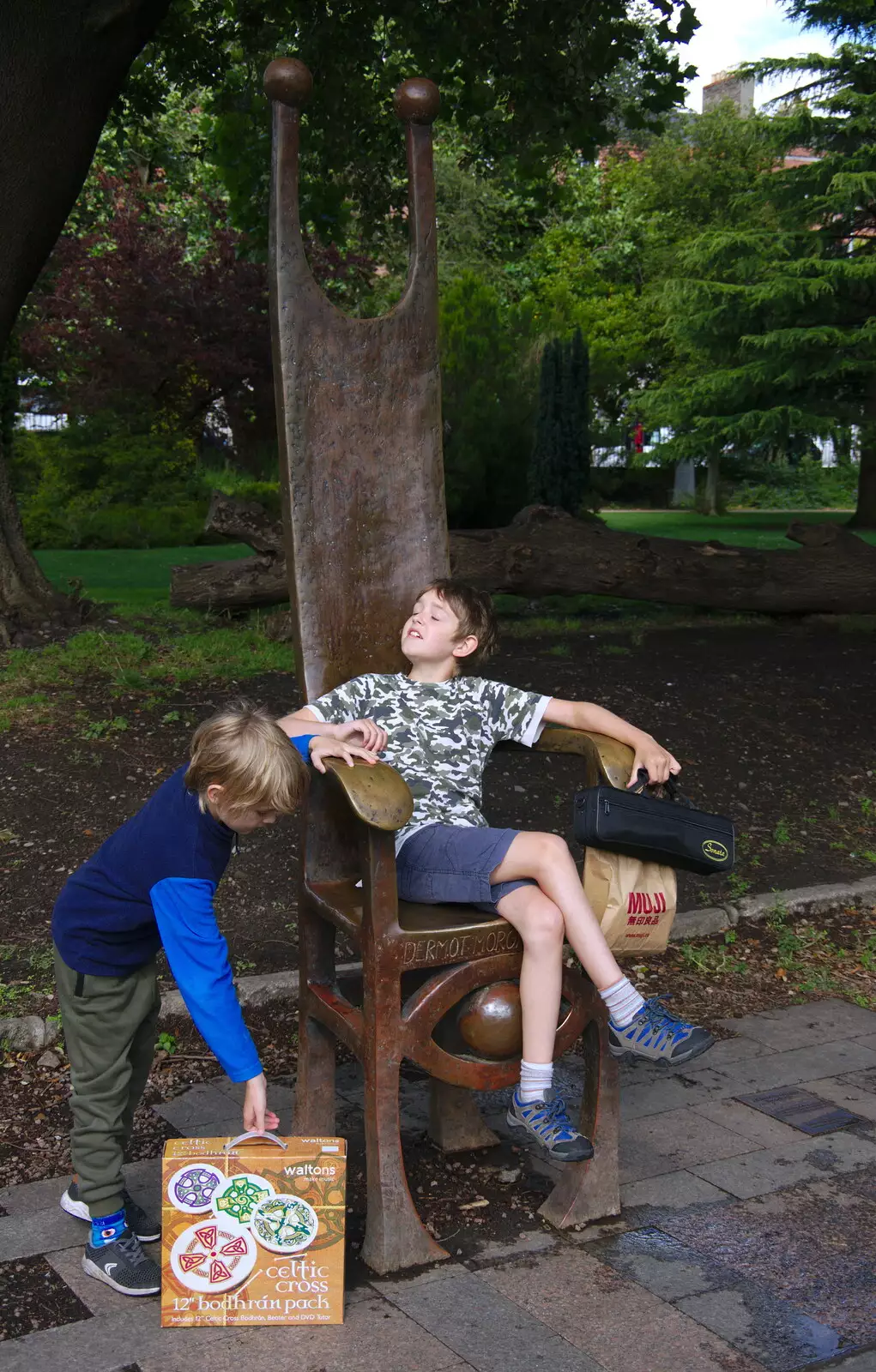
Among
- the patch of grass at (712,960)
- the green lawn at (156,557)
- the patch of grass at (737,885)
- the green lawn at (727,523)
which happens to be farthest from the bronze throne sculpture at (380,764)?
the green lawn at (727,523)

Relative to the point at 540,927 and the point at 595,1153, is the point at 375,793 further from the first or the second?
the point at 595,1153

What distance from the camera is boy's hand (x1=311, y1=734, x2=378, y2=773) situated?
103 inches

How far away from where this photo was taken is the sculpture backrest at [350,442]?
316 cm

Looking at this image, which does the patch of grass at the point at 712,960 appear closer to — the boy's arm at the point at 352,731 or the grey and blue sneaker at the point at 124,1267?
the boy's arm at the point at 352,731

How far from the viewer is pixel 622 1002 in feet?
8.70

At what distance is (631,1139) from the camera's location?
312 cm

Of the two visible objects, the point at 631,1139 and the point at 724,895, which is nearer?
the point at 631,1139

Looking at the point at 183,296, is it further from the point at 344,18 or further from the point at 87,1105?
the point at 87,1105

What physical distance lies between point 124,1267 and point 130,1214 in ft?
0.64

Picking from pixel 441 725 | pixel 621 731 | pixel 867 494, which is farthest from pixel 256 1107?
pixel 867 494

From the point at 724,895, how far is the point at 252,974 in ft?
5.85

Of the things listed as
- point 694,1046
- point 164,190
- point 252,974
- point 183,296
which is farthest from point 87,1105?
point 164,190

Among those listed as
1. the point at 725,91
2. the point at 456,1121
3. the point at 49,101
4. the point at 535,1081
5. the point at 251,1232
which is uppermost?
the point at 725,91

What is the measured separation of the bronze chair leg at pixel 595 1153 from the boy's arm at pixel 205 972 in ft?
2.34
